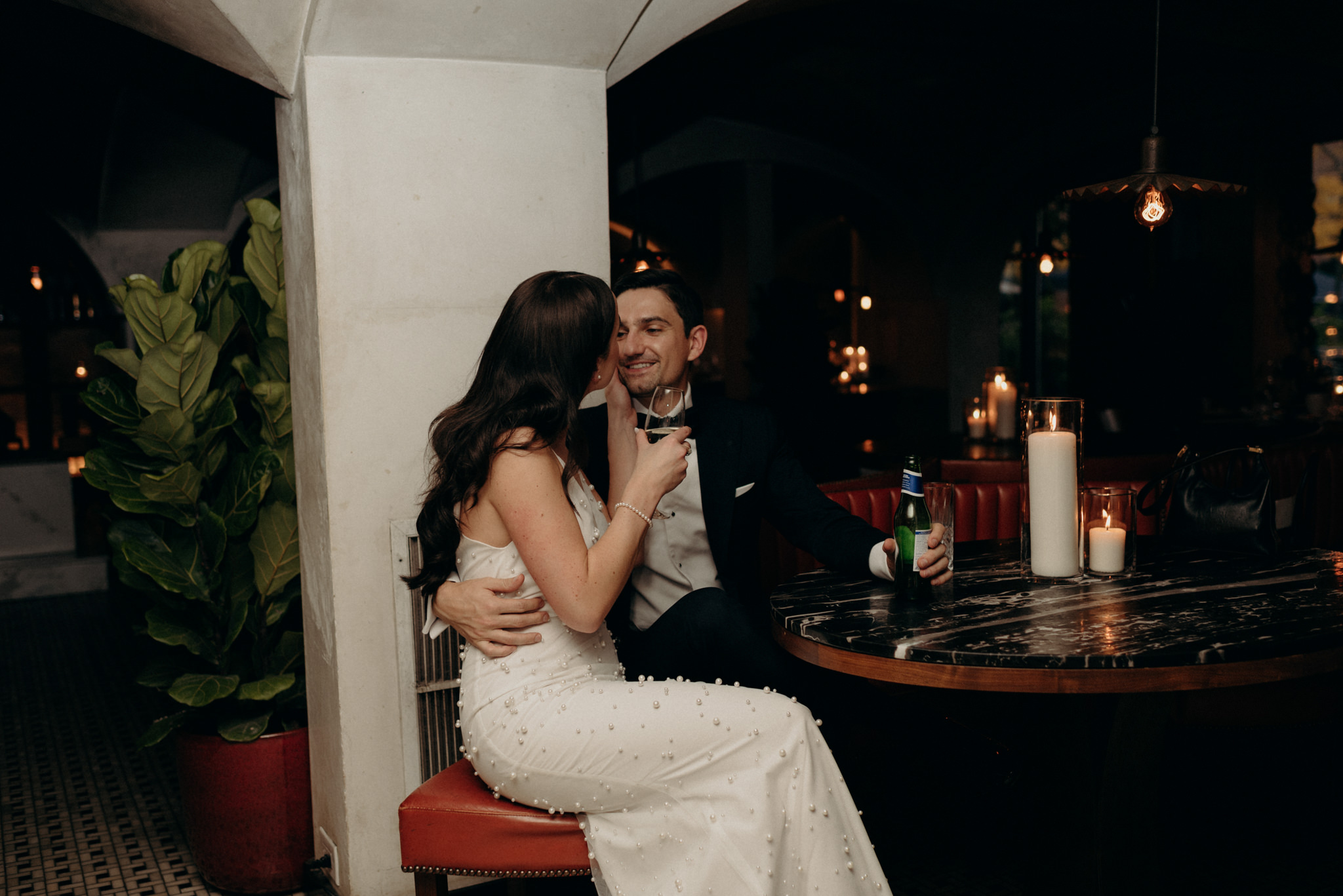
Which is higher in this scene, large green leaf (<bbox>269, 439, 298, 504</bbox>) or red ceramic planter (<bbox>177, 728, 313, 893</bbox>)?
large green leaf (<bbox>269, 439, 298, 504</bbox>)

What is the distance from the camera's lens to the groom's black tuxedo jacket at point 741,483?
2.44m

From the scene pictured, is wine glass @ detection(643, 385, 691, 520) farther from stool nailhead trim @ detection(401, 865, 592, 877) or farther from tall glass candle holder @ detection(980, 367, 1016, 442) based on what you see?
tall glass candle holder @ detection(980, 367, 1016, 442)

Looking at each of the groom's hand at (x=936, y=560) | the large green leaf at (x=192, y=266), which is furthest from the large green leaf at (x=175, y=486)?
the groom's hand at (x=936, y=560)

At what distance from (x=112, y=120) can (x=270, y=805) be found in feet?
14.2

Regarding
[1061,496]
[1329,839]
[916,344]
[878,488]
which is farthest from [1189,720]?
[916,344]

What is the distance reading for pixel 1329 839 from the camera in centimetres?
268

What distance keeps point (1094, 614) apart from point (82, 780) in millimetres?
3460

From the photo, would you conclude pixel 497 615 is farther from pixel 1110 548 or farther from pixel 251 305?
pixel 251 305

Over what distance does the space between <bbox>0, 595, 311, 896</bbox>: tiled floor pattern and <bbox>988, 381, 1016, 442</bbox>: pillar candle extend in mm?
4300

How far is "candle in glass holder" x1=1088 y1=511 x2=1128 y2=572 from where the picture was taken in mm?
2088

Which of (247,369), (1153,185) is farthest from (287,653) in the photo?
(1153,185)

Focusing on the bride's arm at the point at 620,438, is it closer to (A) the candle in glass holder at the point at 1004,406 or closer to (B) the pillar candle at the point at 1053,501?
(B) the pillar candle at the point at 1053,501

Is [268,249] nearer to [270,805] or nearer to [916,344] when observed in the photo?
[270,805]

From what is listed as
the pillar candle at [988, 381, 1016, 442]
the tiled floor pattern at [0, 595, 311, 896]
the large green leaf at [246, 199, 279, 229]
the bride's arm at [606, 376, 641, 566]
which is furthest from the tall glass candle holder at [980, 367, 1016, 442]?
the tiled floor pattern at [0, 595, 311, 896]
